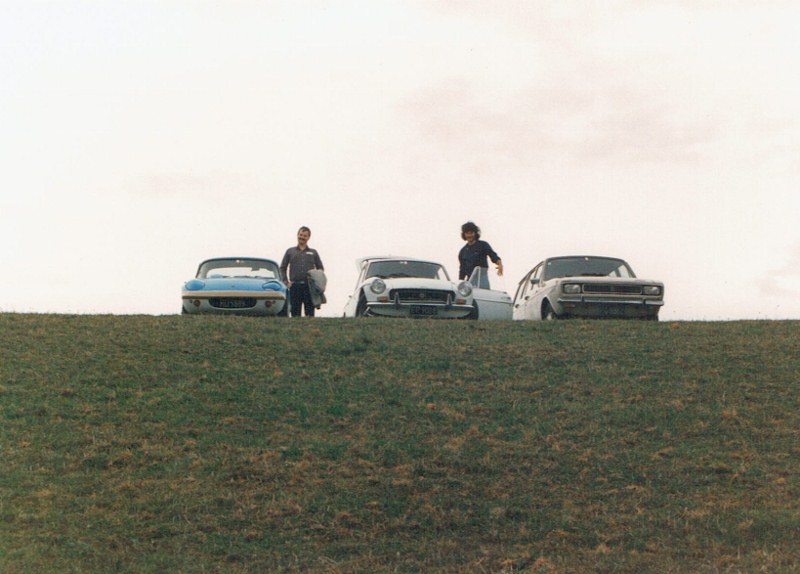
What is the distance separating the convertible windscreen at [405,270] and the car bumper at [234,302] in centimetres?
199

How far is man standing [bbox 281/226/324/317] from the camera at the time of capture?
20094 mm


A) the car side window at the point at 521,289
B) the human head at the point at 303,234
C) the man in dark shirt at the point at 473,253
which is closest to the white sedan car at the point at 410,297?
the man in dark shirt at the point at 473,253

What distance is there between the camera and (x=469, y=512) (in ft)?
31.5

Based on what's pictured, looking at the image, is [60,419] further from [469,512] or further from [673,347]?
[673,347]

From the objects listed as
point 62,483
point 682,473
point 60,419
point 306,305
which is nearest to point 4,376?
point 60,419

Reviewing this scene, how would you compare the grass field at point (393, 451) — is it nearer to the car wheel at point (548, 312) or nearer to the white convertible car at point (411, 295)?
the white convertible car at point (411, 295)

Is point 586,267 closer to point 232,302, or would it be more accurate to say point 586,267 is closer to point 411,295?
point 411,295

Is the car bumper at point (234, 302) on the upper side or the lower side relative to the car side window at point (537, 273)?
lower

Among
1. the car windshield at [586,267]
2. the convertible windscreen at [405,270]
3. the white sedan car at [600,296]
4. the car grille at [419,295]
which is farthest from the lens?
the convertible windscreen at [405,270]

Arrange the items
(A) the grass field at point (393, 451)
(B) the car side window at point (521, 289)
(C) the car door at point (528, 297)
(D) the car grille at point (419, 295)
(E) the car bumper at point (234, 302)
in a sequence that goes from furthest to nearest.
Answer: (B) the car side window at point (521, 289)
(C) the car door at point (528, 297)
(E) the car bumper at point (234, 302)
(D) the car grille at point (419, 295)
(A) the grass field at point (393, 451)

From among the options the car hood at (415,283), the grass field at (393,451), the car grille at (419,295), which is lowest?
the grass field at (393,451)

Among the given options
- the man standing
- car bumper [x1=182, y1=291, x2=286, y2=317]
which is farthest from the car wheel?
car bumper [x1=182, y1=291, x2=286, y2=317]

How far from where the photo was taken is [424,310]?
19.4 meters

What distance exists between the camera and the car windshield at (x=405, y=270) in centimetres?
2042
